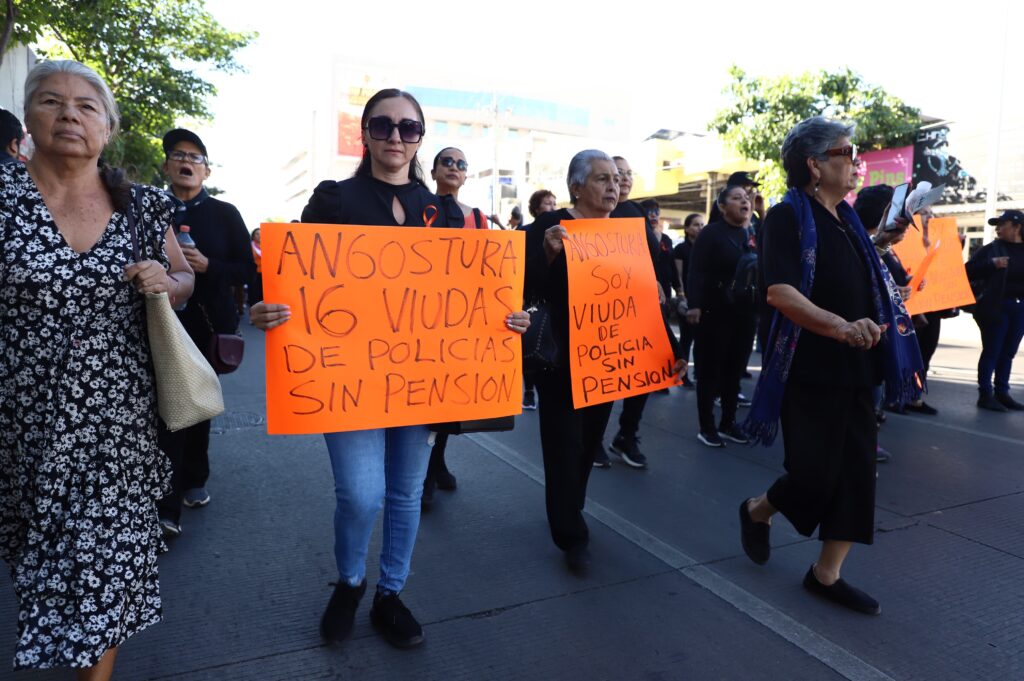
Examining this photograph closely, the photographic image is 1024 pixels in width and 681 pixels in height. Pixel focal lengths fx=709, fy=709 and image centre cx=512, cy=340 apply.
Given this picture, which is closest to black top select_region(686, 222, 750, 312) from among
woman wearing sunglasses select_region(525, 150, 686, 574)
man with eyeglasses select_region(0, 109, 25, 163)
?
woman wearing sunglasses select_region(525, 150, 686, 574)

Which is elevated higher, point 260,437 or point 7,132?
point 7,132

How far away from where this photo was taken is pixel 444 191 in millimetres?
5184

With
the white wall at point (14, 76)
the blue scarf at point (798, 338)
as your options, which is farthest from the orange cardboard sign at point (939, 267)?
the white wall at point (14, 76)

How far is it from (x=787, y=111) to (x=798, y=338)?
16.0 meters

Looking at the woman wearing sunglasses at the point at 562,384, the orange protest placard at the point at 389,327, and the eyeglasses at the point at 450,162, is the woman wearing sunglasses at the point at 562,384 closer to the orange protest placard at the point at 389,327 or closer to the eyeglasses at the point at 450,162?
the orange protest placard at the point at 389,327

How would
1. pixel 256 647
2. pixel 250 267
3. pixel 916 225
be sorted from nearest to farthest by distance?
pixel 256 647, pixel 250 267, pixel 916 225

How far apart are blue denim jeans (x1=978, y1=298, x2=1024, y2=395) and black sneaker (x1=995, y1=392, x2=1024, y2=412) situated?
0.03 m

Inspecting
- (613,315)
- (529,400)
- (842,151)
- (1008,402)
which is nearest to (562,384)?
(613,315)

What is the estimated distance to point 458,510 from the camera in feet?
13.1

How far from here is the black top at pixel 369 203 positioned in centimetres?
245

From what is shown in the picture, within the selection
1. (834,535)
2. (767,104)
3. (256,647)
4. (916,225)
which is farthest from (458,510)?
(767,104)

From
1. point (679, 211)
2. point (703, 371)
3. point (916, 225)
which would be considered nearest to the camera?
point (703, 371)

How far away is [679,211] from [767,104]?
18726mm

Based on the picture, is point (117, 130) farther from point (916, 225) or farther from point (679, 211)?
point (679, 211)
